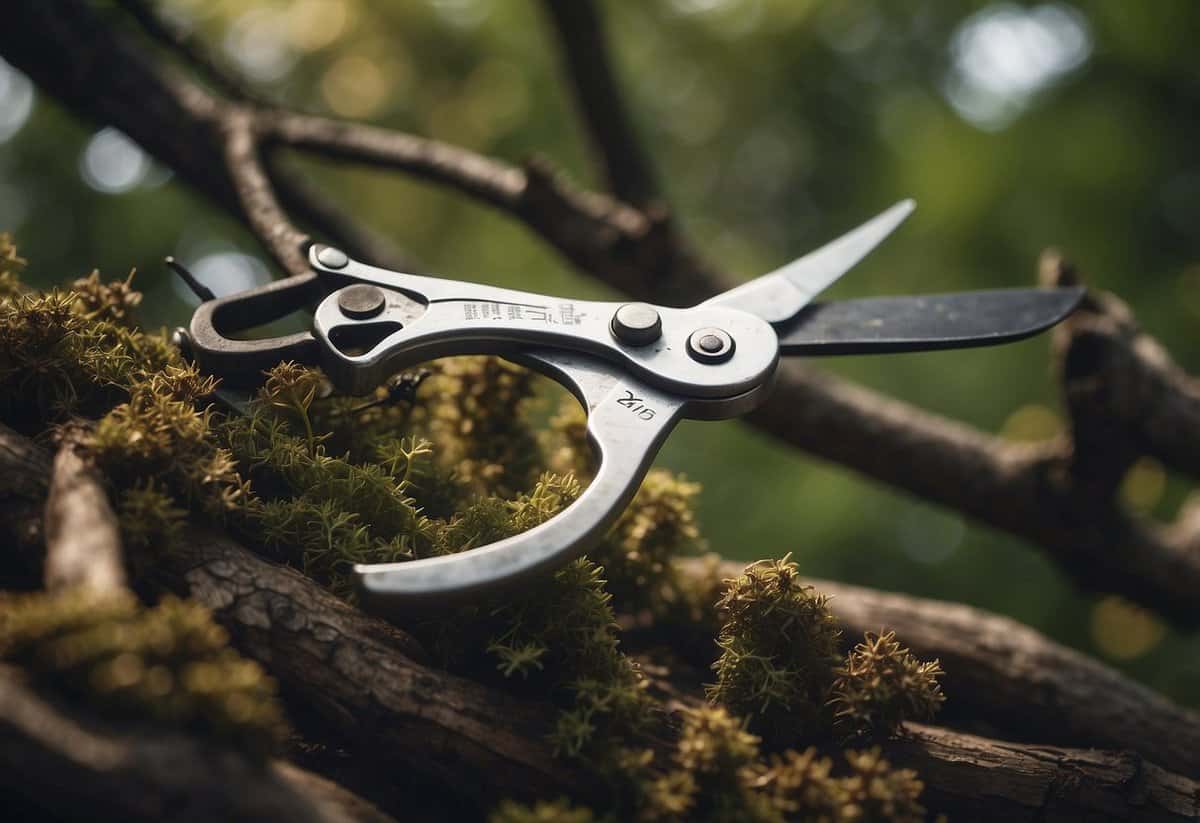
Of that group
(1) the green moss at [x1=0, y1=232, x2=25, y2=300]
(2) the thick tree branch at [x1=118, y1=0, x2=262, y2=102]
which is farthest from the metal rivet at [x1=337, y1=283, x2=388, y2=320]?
(2) the thick tree branch at [x1=118, y1=0, x2=262, y2=102]

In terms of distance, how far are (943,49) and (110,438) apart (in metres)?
4.25

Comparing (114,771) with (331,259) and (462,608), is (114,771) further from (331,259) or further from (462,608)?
(331,259)

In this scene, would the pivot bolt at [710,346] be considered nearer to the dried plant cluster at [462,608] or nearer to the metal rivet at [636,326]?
the metal rivet at [636,326]

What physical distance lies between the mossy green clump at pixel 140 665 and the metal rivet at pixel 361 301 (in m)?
0.58

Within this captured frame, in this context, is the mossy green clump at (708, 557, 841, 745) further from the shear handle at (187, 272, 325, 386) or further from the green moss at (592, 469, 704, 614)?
the shear handle at (187, 272, 325, 386)

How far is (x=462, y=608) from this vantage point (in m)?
1.35

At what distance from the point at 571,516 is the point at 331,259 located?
0.67m

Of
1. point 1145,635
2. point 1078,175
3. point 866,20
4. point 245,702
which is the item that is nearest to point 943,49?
point 866,20

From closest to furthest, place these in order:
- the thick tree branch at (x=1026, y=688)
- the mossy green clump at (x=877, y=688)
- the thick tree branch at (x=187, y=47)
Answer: the mossy green clump at (x=877, y=688) → the thick tree branch at (x=1026, y=688) → the thick tree branch at (x=187, y=47)

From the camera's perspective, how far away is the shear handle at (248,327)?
1.48 metres

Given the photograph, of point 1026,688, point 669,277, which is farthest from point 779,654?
point 669,277

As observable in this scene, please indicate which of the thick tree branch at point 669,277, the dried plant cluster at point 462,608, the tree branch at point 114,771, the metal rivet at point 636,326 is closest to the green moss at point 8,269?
the dried plant cluster at point 462,608

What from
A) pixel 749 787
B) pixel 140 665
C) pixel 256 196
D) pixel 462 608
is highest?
pixel 256 196

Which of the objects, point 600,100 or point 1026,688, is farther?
point 600,100
